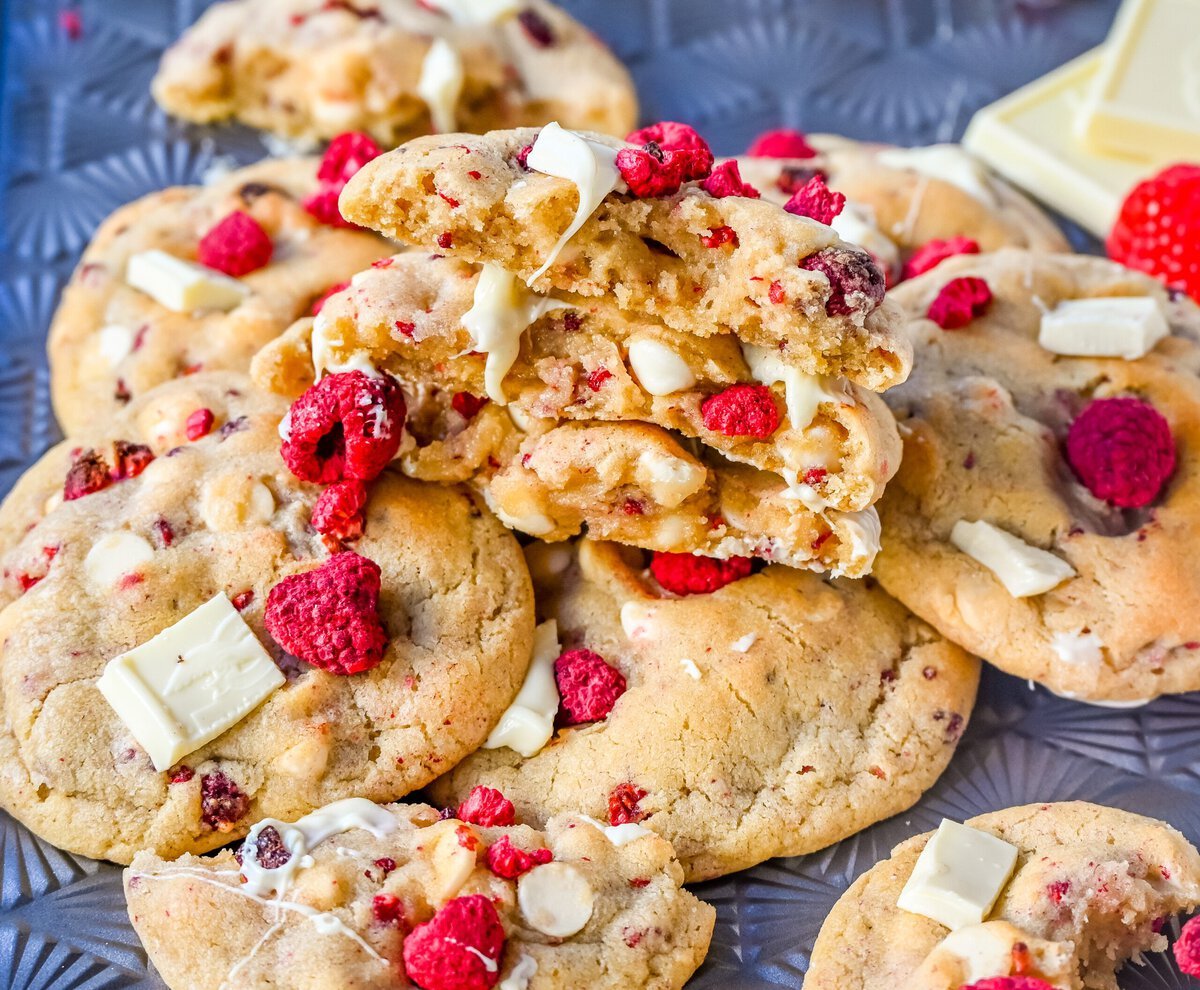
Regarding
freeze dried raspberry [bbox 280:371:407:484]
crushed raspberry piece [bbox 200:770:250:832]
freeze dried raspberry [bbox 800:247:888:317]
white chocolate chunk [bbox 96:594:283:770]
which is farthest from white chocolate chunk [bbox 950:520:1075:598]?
crushed raspberry piece [bbox 200:770:250:832]

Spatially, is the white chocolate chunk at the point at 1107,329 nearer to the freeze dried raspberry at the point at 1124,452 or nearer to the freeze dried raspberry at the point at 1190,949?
the freeze dried raspberry at the point at 1124,452

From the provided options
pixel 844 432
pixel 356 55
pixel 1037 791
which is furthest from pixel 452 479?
pixel 356 55

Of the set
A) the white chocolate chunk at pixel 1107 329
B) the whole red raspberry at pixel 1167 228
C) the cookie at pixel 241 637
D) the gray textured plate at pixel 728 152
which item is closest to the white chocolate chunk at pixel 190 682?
the cookie at pixel 241 637

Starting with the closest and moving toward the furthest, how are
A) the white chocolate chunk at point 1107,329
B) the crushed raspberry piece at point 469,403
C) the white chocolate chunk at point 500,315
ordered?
the white chocolate chunk at point 500,315 → the crushed raspberry piece at point 469,403 → the white chocolate chunk at point 1107,329

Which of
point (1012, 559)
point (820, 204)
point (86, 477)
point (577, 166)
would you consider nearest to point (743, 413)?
point (820, 204)

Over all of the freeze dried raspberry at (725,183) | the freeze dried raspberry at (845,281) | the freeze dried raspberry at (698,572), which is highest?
the freeze dried raspberry at (725,183)

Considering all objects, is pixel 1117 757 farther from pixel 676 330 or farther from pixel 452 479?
pixel 452 479

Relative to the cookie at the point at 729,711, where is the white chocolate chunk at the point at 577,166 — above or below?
above
